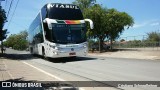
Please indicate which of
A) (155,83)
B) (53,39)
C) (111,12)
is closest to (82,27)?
(53,39)

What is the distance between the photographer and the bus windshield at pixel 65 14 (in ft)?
83.7

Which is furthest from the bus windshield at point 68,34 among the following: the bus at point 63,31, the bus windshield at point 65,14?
the bus windshield at point 65,14

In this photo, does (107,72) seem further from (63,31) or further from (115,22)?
(115,22)

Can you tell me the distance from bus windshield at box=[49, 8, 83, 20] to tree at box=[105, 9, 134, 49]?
1170 inches

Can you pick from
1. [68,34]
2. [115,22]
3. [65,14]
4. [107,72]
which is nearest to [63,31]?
[68,34]

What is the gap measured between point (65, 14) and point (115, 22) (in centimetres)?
3206

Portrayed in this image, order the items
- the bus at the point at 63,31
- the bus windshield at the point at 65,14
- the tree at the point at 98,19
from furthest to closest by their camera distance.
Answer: the tree at the point at 98,19 < the bus windshield at the point at 65,14 < the bus at the point at 63,31

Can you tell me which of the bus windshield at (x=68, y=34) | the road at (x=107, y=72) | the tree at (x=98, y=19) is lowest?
the road at (x=107, y=72)

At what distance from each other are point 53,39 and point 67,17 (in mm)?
2336

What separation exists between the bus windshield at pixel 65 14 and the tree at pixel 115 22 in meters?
29.7

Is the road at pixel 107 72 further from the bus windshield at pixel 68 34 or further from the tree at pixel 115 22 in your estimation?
the tree at pixel 115 22

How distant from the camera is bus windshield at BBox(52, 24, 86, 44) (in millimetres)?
24984

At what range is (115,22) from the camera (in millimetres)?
57094

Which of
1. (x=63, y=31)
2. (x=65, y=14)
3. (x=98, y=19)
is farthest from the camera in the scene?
(x=98, y=19)
